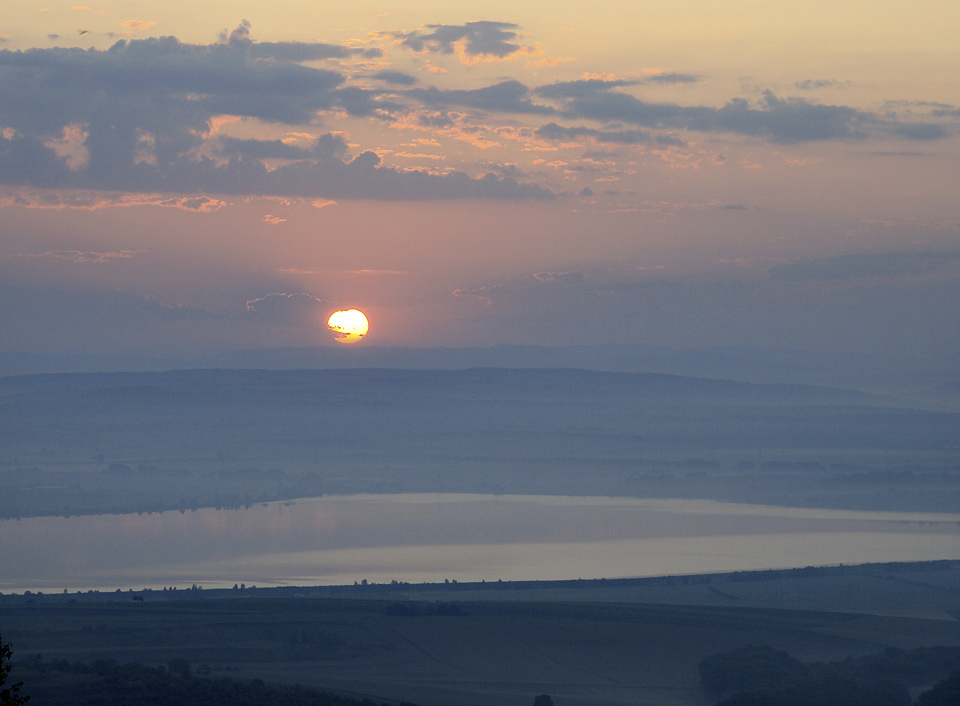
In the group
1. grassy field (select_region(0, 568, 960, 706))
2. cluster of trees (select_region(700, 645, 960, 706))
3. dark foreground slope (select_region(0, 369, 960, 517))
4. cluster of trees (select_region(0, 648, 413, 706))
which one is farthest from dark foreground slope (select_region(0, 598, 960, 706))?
dark foreground slope (select_region(0, 369, 960, 517))

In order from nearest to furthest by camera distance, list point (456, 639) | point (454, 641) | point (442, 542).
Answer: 1. point (454, 641)
2. point (456, 639)
3. point (442, 542)

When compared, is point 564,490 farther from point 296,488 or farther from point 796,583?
point 796,583

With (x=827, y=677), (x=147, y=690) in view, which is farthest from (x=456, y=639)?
(x=147, y=690)

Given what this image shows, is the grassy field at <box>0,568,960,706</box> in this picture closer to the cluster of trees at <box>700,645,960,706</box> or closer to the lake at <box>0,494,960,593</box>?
the cluster of trees at <box>700,645,960,706</box>

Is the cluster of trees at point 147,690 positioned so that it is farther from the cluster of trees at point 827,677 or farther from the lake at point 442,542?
the lake at point 442,542

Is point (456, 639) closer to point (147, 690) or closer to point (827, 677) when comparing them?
point (827, 677)

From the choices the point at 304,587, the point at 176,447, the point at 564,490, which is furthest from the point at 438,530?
the point at 176,447
